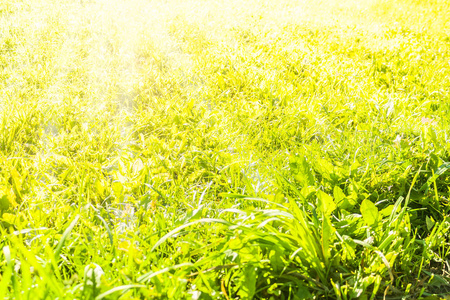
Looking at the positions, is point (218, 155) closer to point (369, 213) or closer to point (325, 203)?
point (325, 203)

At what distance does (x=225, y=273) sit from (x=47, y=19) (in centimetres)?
550

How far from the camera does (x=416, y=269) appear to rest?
6.59 feet

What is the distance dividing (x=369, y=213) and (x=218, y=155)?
127 cm

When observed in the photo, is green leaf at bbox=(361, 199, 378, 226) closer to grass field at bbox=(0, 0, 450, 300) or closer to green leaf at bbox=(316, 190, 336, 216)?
grass field at bbox=(0, 0, 450, 300)

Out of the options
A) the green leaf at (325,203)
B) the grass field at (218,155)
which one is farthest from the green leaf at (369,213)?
the green leaf at (325,203)

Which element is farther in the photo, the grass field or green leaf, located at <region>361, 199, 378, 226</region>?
green leaf, located at <region>361, 199, 378, 226</region>

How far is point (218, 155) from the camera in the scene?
2.96 metres

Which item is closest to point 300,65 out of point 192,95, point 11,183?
point 192,95

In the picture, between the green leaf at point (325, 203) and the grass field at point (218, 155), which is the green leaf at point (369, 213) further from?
the green leaf at point (325, 203)

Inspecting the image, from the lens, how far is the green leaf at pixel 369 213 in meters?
2.03

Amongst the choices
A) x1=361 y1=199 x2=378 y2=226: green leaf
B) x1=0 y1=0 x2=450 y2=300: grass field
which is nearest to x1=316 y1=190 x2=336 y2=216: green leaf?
x1=0 y1=0 x2=450 y2=300: grass field

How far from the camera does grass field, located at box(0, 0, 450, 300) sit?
68.9 inches

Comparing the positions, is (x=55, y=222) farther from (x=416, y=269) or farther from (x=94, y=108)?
(x=416, y=269)

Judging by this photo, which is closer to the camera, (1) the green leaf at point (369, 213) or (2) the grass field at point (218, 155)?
(2) the grass field at point (218, 155)
